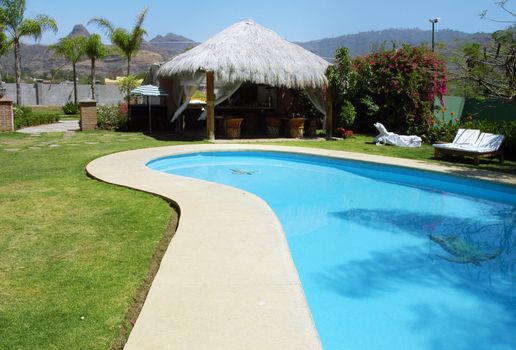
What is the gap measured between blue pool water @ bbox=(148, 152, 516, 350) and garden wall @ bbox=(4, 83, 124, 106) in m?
26.1

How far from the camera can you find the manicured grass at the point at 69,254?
9.83 ft

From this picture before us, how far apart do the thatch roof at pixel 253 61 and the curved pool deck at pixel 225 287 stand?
27.1 feet

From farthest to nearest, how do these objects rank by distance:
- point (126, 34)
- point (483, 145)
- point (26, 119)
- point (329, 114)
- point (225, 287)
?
point (126, 34)
point (26, 119)
point (329, 114)
point (483, 145)
point (225, 287)

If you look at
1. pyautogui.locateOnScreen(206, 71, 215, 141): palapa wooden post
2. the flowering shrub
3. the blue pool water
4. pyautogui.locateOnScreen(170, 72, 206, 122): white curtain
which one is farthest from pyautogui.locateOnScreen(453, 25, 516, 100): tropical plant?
pyautogui.locateOnScreen(170, 72, 206, 122): white curtain

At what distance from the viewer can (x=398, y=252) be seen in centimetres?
561

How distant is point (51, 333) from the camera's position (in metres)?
2.90

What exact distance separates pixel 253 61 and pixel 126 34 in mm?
18682

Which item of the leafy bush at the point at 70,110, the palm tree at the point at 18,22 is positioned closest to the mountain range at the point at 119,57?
the leafy bush at the point at 70,110

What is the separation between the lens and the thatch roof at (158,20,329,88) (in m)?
14.1

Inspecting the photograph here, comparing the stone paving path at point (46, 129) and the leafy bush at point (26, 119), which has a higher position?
the leafy bush at point (26, 119)

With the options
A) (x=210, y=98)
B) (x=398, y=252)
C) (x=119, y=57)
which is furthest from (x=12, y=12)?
(x=119, y=57)

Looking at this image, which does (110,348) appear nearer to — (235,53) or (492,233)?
(492,233)

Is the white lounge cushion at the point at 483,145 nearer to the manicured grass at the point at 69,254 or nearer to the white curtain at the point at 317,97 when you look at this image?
the white curtain at the point at 317,97

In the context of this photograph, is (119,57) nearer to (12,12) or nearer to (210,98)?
(12,12)
